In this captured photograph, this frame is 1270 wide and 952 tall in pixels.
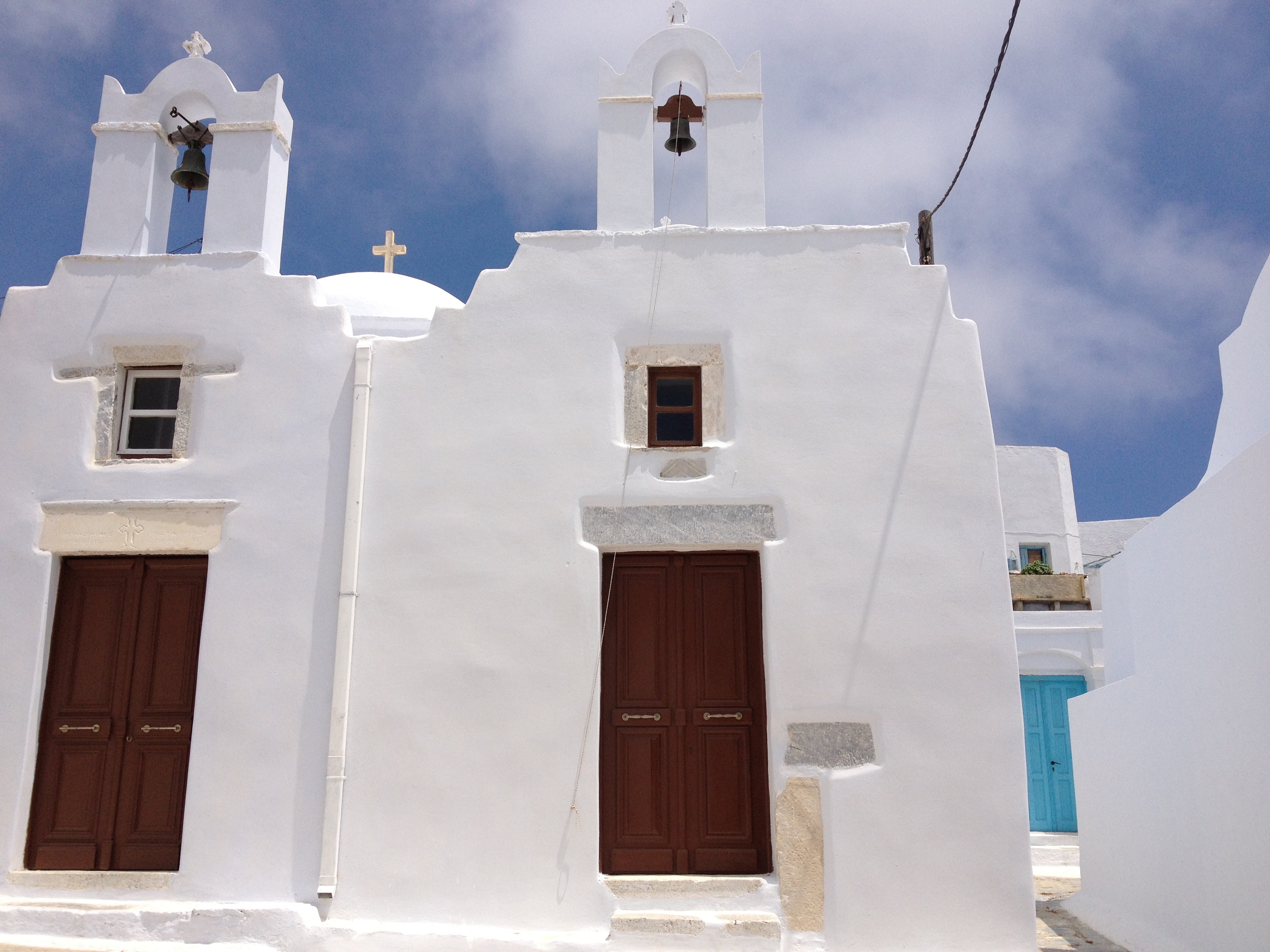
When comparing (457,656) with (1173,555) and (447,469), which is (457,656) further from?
(1173,555)

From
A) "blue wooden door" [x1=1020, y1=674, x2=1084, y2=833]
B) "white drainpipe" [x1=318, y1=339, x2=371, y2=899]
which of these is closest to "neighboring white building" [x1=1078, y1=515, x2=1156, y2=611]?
"blue wooden door" [x1=1020, y1=674, x2=1084, y2=833]

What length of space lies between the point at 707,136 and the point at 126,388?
3.85 meters

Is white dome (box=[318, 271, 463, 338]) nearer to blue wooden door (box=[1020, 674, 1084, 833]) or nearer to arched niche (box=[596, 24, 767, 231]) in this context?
arched niche (box=[596, 24, 767, 231])

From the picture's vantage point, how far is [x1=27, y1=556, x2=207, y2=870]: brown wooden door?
5.95 metres

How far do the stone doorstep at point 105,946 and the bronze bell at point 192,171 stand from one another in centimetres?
449

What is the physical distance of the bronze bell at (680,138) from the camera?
6.85 meters

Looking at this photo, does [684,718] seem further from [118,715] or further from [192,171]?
[192,171]

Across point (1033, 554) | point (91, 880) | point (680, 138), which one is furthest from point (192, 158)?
point (1033, 554)

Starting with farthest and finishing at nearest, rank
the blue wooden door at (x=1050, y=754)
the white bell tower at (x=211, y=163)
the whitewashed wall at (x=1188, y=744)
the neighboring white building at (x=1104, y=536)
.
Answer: the neighboring white building at (x=1104, y=536)
the blue wooden door at (x=1050, y=754)
the white bell tower at (x=211, y=163)
the whitewashed wall at (x=1188, y=744)

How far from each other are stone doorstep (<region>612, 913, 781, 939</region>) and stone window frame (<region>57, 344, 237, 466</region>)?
3654 millimetres

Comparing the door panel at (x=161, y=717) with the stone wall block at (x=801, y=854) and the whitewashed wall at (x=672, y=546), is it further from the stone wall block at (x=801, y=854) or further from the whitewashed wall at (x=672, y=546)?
the stone wall block at (x=801, y=854)

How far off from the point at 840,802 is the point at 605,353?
2756 mm

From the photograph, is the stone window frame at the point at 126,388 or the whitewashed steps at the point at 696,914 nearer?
the whitewashed steps at the point at 696,914

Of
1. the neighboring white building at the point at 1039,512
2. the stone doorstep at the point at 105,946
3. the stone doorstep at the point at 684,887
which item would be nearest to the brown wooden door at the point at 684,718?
the stone doorstep at the point at 684,887
